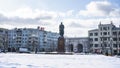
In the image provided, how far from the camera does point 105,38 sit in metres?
108

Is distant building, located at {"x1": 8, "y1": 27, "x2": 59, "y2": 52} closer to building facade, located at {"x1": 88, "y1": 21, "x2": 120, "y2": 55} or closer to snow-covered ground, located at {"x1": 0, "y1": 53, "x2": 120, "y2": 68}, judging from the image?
building facade, located at {"x1": 88, "y1": 21, "x2": 120, "y2": 55}

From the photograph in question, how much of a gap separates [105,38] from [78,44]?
1564 cm

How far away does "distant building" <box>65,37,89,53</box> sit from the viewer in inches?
4550

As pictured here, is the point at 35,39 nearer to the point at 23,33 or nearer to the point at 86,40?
the point at 23,33

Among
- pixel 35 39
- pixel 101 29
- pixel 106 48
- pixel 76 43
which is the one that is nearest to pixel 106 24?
pixel 101 29

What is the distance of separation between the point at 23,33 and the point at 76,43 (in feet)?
173

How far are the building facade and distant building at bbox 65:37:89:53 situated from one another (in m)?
3.85

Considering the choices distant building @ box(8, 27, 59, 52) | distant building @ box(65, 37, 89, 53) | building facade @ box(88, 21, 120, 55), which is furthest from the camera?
distant building @ box(8, 27, 59, 52)

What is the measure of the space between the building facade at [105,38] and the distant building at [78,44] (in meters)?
3.85

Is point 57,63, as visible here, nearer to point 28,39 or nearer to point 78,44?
point 78,44

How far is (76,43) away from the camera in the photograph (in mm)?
118000

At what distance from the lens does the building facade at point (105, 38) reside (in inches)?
4074

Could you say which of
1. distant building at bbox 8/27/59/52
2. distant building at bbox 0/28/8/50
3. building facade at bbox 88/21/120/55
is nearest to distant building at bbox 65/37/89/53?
building facade at bbox 88/21/120/55

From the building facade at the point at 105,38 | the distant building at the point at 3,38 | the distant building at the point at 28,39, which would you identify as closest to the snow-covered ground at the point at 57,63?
the building facade at the point at 105,38
